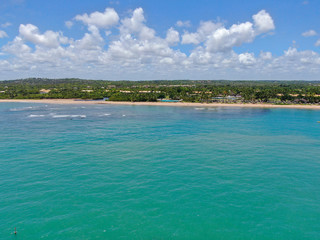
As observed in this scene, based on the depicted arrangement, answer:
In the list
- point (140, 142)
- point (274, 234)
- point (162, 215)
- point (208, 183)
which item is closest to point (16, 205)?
point (162, 215)

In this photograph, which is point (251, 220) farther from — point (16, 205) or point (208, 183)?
point (16, 205)

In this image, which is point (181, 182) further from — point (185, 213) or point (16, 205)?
point (16, 205)

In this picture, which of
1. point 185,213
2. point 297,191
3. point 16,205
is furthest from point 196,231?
point 16,205

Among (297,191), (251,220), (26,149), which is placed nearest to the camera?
(251,220)

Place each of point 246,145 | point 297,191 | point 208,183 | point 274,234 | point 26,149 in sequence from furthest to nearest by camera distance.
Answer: point 246,145 < point 26,149 < point 208,183 < point 297,191 < point 274,234

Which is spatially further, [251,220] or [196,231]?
[251,220]

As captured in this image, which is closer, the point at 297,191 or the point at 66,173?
the point at 297,191
